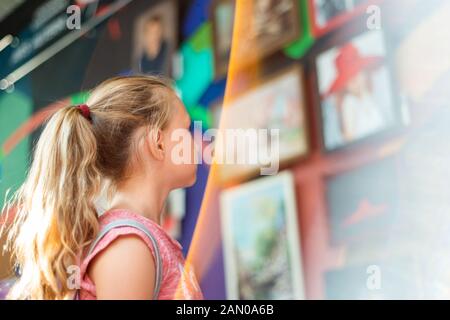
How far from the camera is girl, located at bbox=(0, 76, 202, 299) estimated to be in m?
0.85

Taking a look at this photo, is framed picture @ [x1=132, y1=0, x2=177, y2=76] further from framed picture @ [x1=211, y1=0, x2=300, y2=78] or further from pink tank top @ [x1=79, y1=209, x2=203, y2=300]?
pink tank top @ [x1=79, y1=209, x2=203, y2=300]

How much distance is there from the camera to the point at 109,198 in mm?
973

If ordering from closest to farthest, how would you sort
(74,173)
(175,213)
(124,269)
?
(124,269)
(74,173)
(175,213)

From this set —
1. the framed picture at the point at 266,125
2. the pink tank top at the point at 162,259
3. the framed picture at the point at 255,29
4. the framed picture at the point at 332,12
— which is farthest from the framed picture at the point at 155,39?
the pink tank top at the point at 162,259

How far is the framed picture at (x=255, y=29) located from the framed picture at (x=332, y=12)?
4cm

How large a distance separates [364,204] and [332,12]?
38cm

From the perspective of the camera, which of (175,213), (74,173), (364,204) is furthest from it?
(175,213)

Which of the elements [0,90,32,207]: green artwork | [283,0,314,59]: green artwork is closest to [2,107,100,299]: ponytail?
[0,90,32,207]: green artwork

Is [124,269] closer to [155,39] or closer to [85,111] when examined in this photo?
[85,111]

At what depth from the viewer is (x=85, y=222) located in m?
0.91

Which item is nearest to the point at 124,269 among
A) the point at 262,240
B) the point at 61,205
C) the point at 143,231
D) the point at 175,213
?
the point at 143,231

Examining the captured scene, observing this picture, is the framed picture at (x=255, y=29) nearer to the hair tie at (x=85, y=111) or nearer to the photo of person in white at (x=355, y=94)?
the photo of person in white at (x=355, y=94)

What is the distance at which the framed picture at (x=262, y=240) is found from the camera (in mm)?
1242
